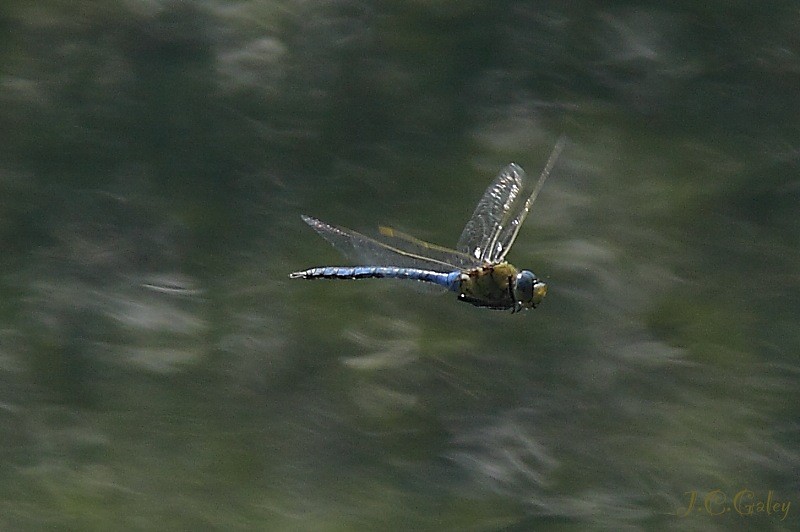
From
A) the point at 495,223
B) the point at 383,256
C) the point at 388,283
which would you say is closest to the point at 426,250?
the point at 383,256

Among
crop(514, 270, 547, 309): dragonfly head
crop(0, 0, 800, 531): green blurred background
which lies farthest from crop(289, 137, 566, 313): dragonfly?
crop(0, 0, 800, 531): green blurred background

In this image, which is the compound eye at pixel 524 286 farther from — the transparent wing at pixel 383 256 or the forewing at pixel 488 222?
the transparent wing at pixel 383 256

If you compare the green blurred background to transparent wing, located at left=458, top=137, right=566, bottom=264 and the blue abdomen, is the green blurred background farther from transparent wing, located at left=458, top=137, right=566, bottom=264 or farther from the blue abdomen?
transparent wing, located at left=458, top=137, right=566, bottom=264

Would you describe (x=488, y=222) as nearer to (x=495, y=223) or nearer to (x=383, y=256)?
(x=495, y=223)

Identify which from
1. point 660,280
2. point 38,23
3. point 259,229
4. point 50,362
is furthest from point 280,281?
point 38,23

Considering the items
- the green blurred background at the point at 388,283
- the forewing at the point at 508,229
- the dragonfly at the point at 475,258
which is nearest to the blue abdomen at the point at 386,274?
the dragonfly at the point at 475,258

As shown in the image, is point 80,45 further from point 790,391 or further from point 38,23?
point 790,391
